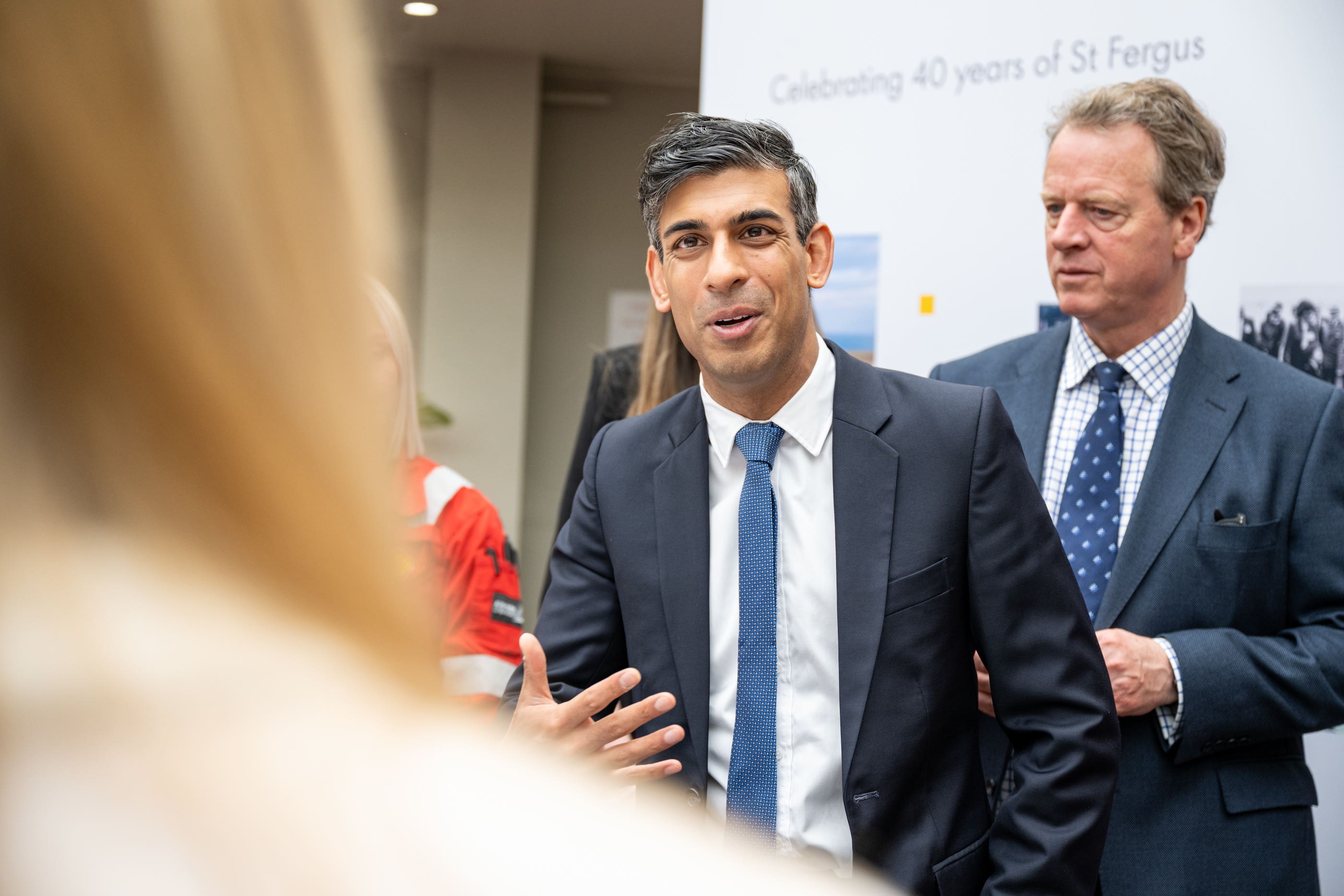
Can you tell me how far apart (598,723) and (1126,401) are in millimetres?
1442

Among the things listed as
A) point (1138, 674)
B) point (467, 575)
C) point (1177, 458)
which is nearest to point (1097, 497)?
point (1177, 458)

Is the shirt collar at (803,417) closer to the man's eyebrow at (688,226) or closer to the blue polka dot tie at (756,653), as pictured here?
the blue polka dot tie at (756,653)

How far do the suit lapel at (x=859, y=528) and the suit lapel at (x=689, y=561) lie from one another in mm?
227

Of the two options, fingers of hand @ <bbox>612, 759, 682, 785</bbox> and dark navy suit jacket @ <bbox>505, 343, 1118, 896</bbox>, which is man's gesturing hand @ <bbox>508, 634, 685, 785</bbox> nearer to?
fingers of hand @ <bbox>612, 759, 682, 785</bbox>

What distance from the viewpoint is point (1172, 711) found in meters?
2.19

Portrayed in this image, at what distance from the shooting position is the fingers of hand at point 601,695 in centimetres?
158

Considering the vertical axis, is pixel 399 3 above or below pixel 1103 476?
above

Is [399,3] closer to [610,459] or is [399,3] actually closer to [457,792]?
[457,792]

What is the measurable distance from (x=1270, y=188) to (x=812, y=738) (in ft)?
6.09

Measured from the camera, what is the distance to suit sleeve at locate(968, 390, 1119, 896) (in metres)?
1.73

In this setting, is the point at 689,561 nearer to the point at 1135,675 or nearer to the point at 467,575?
the point at 1135,675

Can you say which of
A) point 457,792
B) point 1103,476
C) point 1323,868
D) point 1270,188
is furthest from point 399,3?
point 1323,868

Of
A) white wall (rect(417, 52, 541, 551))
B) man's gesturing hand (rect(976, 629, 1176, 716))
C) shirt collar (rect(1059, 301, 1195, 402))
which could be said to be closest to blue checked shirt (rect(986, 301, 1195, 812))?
shirt collar (rect(1059, 301, 1195, 402))

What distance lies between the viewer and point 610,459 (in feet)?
6.84
